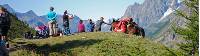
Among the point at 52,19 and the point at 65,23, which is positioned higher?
the point at 52,19

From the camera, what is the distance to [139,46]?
35.7 meters

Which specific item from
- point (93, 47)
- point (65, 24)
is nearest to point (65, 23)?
point (65, 24)

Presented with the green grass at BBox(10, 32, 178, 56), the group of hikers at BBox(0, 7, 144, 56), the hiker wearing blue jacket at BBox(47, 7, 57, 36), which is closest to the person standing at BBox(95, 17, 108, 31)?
the group of hikers at BBox(0, 7, 144, 56)

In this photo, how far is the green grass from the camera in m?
29.8

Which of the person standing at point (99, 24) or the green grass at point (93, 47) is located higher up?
the person standing at point (99, 24)

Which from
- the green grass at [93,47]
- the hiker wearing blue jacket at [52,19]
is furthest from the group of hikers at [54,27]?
the green grass at [93,47]

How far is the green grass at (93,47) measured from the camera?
29.8 metres

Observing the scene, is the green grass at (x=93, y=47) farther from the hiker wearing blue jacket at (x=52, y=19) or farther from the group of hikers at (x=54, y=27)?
the group of hikers at (x=54, y=27)

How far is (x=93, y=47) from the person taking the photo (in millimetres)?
32531

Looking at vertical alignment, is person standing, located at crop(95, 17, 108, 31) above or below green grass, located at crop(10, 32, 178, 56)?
above

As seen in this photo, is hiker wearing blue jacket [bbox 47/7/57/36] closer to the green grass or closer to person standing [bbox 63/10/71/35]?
the green grass

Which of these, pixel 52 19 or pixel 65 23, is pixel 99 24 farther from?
pixel 52 19

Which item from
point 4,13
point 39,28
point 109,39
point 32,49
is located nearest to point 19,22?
point 39,28

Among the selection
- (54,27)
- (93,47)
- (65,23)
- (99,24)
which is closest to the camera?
(93,47)
